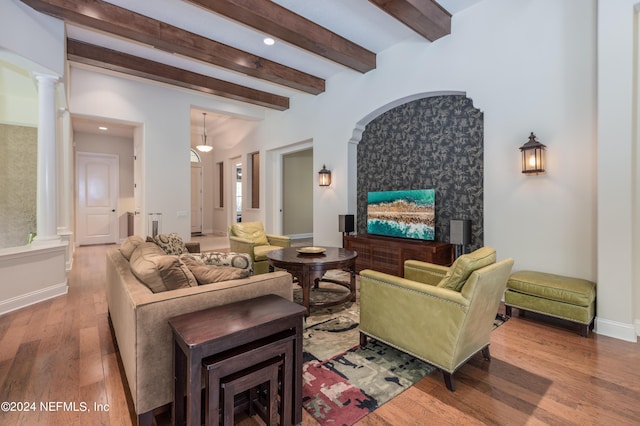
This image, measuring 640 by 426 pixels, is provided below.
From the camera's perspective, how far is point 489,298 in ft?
6.62

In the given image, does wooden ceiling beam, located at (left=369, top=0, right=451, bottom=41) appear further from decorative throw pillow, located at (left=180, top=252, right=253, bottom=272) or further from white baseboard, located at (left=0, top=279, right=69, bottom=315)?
white baseboard, located at (left=0, top=279, right=69, bottom=315)

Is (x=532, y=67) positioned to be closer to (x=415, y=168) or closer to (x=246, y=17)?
(x=415, y=168)

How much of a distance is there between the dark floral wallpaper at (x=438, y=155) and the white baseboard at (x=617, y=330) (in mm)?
1331

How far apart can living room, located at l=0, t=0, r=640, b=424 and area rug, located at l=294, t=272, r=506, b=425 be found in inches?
44.1

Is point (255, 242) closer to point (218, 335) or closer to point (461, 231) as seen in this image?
point (461, 231)

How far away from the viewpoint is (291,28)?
361cm

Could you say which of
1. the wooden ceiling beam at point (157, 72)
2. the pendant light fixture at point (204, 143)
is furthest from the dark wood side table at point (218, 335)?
the pendant light fixture at point (204, 143)

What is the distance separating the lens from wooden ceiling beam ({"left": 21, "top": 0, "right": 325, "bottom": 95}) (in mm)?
3293

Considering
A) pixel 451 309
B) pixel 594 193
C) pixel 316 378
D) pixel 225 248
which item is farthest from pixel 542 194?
pixel 225 248

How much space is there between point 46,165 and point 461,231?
203 inches

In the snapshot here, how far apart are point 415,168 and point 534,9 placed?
6.99 feet

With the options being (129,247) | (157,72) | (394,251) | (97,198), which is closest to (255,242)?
(394,251)

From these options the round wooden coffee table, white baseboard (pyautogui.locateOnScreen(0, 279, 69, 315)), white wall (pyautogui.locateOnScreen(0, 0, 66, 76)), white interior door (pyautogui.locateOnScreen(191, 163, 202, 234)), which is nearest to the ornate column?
→ white wall (pyautogui.locateOnScreen(0, 0, 66, 76))

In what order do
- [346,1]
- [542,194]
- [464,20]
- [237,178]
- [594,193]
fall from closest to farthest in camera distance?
1. [594,193]
2. [542,194]
3. [346,1]
4. [464,20]
5. [237,178]
